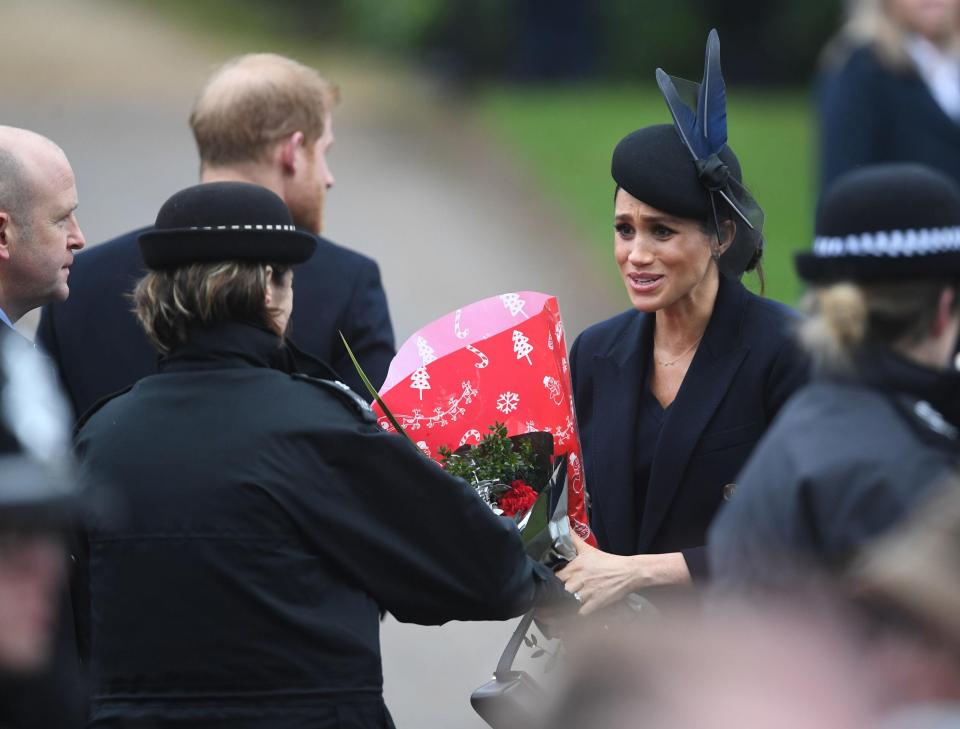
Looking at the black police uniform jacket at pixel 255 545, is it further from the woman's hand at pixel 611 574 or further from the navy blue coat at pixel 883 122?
the navy blue coat at pixel 883 122

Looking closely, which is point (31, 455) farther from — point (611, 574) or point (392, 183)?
point (392, 183)

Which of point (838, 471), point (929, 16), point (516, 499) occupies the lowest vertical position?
point (516, 499)

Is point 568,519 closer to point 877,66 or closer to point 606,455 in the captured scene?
point 606,455

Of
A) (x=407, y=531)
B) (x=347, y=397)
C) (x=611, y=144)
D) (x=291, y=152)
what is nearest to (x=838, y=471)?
(x=407, y=531)

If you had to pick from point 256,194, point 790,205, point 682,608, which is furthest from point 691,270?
point 790,205

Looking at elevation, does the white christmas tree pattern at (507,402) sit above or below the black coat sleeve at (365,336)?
above

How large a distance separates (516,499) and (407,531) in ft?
1.56

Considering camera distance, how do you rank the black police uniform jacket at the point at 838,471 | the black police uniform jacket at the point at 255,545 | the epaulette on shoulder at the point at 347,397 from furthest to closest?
the epaulette on shoulder at the point at 347,397 → the black police uniform jacket at the point at 255,545 → the black police uniform jacket at the point at 838,471

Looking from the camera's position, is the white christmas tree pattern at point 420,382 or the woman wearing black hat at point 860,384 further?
the white christmas tree pattern at point 420,382

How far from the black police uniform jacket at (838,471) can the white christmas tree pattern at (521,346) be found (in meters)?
1.13

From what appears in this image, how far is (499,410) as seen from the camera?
13.0ft

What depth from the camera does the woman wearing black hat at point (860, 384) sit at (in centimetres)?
272

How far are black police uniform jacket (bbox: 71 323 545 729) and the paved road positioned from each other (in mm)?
3198

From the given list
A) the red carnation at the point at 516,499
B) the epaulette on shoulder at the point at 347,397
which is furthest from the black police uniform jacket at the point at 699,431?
the epaulette on shoulder at the point at 347,397
